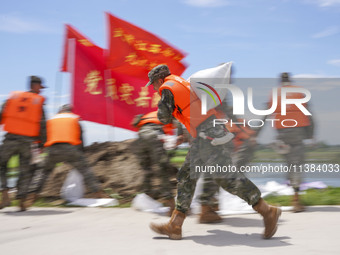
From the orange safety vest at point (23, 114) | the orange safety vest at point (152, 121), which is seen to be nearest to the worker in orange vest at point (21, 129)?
the orange safety vest at point (23, 114)

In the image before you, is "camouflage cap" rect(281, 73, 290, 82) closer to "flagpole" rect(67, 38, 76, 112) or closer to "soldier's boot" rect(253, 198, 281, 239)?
"soldier's boot" rect(253, 198, 281, 239)

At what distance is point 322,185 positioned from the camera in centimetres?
661

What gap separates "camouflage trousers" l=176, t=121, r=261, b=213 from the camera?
12.0 ft

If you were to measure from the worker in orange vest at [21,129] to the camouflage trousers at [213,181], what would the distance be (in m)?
2.58

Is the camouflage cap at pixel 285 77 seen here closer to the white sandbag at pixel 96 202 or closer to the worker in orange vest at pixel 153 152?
the worker in orange vest at pixel 153 152

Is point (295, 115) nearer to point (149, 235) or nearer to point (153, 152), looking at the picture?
point (153, 152)

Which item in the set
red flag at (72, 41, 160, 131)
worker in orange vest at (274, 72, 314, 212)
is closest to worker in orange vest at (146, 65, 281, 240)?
worker in orange vest at (274, 72, 314, 212)

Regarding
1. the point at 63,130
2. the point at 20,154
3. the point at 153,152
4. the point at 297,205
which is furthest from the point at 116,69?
the point at 297,205

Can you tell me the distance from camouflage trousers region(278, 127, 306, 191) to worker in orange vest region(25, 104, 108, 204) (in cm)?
282

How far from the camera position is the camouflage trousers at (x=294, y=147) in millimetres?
5159

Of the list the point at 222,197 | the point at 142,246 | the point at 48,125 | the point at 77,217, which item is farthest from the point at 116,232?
the point at 48,125

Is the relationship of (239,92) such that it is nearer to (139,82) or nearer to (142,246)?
(142,246)

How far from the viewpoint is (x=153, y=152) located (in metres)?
5.48

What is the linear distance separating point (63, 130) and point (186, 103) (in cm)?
273
